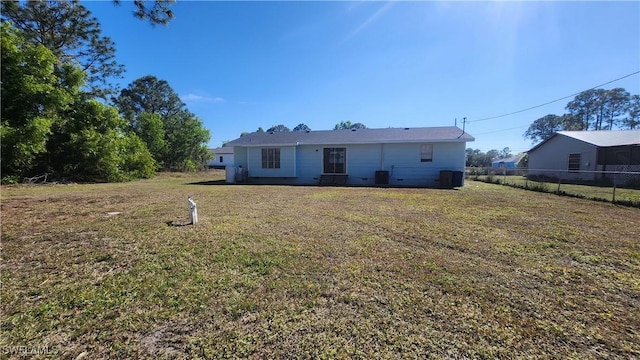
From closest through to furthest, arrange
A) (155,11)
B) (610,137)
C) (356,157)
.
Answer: (155,11) → (356,157) → (610,137)

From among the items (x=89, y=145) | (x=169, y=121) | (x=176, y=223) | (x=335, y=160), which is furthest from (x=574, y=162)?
(x=169, y=121)

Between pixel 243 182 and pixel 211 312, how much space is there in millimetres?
13196

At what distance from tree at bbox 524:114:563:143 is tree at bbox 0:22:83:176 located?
72.1 meters

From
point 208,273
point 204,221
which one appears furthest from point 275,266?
point 204,221

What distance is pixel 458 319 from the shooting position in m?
2.20

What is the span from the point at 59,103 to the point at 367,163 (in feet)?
47.9

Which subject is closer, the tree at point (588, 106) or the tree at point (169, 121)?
the tree at point (169, 121)

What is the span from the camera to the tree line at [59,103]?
Result: 35.3 ft

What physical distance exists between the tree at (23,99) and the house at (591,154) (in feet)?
76.2

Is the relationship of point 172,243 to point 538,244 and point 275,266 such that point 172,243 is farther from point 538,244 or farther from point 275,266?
point 538,244

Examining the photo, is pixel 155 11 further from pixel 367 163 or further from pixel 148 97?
pixel 148 97

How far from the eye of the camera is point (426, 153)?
13.3 metres

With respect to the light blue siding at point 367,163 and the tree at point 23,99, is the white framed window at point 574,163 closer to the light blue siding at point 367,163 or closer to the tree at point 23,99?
the light blue siding at point 367,163

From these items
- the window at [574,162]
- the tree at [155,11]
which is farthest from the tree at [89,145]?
the window at [574,162]
